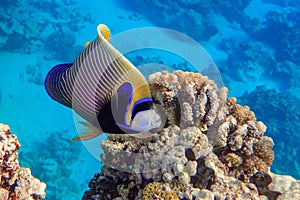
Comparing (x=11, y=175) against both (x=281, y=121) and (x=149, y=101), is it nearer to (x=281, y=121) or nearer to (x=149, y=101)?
(x=149, y=101)

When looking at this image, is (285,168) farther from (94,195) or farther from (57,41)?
(57,41)

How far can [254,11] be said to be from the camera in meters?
24.2

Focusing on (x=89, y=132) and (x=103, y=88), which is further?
(x=89, y=132)

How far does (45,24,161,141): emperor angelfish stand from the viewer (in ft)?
4.92

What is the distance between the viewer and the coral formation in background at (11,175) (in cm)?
223

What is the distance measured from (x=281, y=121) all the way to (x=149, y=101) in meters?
14.1

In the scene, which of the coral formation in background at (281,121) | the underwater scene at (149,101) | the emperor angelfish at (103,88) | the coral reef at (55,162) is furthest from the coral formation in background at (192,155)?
the coral formation in background at (281,121)

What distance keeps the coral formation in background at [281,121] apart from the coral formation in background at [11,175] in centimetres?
1211

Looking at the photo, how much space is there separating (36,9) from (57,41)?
3.72 m

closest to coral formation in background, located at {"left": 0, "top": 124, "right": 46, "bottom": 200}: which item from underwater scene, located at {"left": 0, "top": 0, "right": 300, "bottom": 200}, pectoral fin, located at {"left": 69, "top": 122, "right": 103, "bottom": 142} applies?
underwater scene, located at {"left": 0, "top": 0, "right": 300, "bottom": 200}

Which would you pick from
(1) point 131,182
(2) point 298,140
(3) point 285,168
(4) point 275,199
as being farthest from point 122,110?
(2) point 298,140

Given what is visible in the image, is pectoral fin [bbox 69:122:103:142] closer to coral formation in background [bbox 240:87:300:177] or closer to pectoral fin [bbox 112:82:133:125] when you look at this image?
pectoral fin [bbox 112:82:133:125]

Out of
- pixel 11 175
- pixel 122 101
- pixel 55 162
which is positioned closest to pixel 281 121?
pixel 55 162

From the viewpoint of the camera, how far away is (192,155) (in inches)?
95.0
